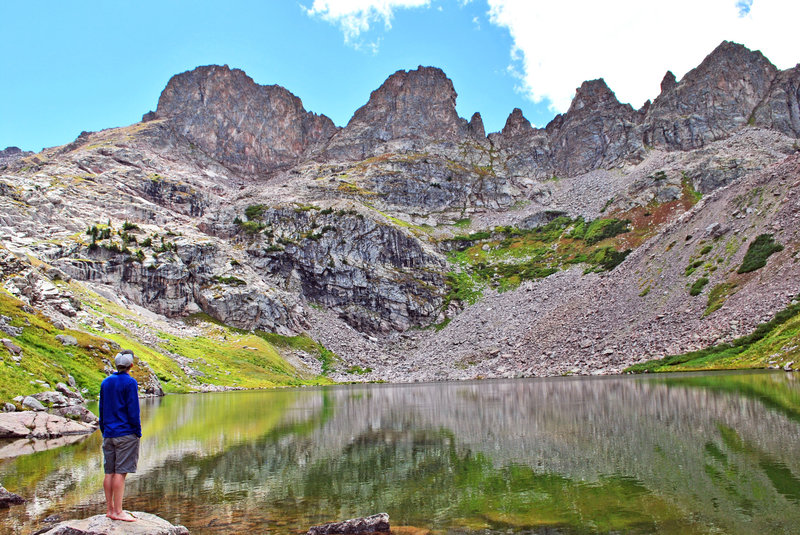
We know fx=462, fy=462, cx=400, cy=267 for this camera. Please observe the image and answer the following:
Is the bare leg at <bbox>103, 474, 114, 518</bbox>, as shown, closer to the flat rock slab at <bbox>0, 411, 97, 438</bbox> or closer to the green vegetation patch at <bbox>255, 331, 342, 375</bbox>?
the flat rock slab at <bbox>0, 411, 97, 438</bbox>

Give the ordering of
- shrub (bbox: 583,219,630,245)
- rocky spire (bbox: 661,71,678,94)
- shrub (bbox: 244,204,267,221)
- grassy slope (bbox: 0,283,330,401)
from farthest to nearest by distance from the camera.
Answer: rocky spire (bbox: 661,71,678,94), shrub (bbox: 244,204,267,221), shrub (bbox: 583,219,630,245), grassy slope (bbox: 0,283,330,401)

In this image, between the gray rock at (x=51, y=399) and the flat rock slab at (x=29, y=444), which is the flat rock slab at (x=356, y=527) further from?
the gray rock at (x=51, y=399)

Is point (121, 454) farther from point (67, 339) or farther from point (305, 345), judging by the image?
point (305, 345)

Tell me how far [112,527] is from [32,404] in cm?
2619

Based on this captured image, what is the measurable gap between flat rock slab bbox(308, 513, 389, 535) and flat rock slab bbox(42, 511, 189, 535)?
9.64ft

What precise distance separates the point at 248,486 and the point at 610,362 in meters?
66.5

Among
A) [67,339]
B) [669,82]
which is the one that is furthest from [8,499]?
[669,82]

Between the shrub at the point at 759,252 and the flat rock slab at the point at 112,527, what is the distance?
270ft

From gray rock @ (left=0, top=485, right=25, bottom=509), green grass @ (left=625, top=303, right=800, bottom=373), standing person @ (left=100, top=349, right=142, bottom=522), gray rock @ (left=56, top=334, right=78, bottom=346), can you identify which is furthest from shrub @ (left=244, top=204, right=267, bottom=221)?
standing person @ (left=100, top=349, right=142, bottom=522)

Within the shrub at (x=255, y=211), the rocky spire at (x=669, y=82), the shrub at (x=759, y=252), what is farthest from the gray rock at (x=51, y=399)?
the rocky spire at (x=669, y=82)

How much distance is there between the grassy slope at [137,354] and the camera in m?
36.6

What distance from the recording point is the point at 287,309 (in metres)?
126

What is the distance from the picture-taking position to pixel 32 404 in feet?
94.0

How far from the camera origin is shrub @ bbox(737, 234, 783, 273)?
6836 centimetres
